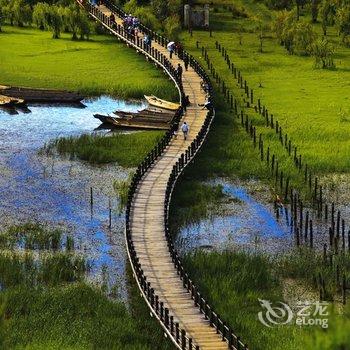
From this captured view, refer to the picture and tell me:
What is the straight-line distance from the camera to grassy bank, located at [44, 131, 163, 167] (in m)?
65.1

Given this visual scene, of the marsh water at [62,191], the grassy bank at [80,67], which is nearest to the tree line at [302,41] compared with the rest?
the grassy bank at [80,67]

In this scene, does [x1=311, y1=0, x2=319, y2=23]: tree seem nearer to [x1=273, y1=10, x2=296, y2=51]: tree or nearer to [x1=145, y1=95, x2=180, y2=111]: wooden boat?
[x1=273, y1=10, x2=296, y2=51]: tree

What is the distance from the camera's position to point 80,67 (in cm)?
9038

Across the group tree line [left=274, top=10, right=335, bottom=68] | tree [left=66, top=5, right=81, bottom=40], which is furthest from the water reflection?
tree [left=66, top=5, right=81, bottom=40]

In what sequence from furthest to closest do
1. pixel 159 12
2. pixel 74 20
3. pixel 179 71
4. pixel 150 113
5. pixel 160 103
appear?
pixel 159 12
pixel 74 20
pixel 179 71
pixel 160 103
pixel 150 113

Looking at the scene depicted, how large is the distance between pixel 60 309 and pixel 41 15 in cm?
6808

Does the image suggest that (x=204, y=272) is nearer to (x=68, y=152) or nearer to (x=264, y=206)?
(x=264, y=206)

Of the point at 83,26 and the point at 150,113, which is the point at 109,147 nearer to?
the point at 150,113

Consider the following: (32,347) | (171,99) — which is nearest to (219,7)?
(171,99)

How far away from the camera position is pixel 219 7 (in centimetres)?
11850

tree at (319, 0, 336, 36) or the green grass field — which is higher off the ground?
tree at (319, 0, 336, 36)

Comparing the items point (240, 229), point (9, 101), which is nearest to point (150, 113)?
point (9, 101)

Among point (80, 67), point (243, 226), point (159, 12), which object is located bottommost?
point (243, 226)

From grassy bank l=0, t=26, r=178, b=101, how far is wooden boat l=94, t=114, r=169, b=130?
8.72 meters
